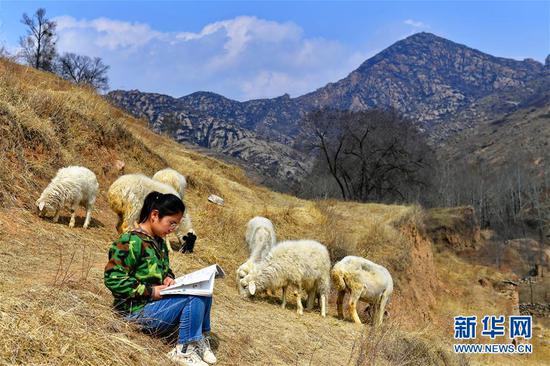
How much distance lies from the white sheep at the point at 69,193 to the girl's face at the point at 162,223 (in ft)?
17.4

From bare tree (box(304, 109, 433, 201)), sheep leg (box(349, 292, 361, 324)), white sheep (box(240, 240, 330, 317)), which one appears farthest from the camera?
bare tree (box(304, 109, 433, 201))

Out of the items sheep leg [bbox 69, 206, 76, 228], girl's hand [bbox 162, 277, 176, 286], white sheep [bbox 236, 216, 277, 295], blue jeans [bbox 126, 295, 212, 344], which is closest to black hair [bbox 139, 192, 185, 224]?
girl's hand [bbox 162, 277, 176, 286]

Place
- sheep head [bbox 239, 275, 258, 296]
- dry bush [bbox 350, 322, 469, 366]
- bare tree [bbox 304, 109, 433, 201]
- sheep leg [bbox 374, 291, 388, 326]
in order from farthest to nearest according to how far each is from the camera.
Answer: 1. bare tree [bbox 304, 109, 433, 201]
2. sheep leg [bbox 374, 291, 388, 326]
3. sheep head [bbox 239, 275, 258, 296]
4. dry bush [bbox 350, 322, 469, 366]

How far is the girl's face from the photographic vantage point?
168 inches

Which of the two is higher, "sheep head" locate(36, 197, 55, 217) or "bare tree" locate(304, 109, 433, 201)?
"bare tree" locate(304, 109, 433, 201)

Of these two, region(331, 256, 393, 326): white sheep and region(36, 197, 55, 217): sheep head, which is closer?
region(36, 197, 55, 217): sheep head

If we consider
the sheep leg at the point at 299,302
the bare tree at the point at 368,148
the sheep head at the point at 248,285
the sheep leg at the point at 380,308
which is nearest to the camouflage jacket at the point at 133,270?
the sheep head at the point at 248,285

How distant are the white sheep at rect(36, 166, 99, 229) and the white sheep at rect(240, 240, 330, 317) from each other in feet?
11.2

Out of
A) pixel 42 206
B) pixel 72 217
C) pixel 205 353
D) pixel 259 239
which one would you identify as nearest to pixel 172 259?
pixel 72 217

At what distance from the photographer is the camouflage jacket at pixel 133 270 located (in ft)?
13.4

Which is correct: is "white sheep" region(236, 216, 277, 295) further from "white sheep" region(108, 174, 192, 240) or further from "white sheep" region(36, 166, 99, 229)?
"white sheep" region(36, 166, 99, 229)

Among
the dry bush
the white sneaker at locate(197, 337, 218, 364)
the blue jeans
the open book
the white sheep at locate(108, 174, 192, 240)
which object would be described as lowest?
the dry bush

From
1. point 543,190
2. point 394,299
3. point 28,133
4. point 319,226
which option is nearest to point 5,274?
point 28,133

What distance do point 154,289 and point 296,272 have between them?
191 inches
